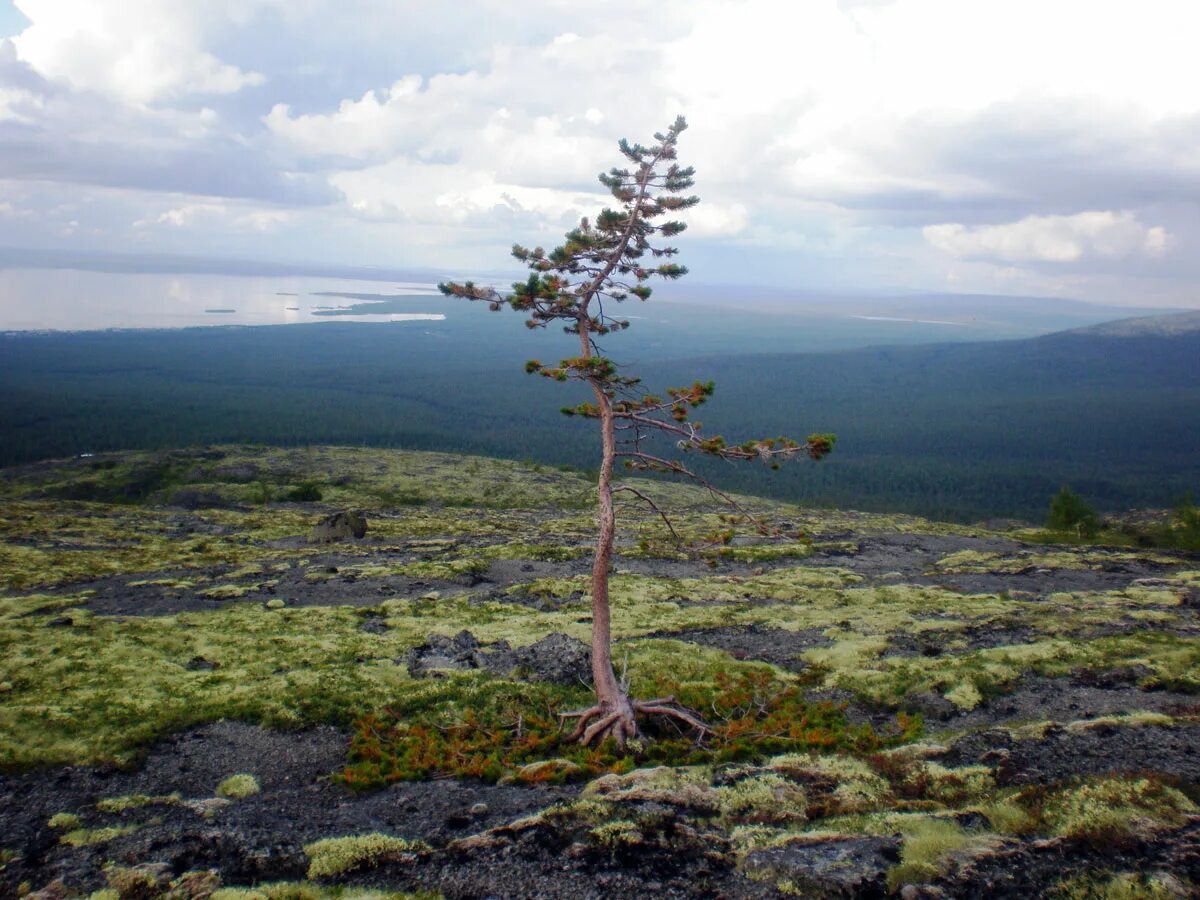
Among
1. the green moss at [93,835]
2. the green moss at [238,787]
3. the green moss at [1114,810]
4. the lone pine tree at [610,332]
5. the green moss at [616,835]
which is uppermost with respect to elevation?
the lone pine tree at [610,332]

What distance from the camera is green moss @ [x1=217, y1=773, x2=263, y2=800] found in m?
17.1

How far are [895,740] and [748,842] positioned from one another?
7724 millimetres

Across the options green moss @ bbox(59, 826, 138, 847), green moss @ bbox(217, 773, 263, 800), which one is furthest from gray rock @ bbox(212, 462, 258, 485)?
green moss @ bbox(59, 826, 138, 847)

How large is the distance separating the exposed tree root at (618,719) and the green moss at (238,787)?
25.9ft

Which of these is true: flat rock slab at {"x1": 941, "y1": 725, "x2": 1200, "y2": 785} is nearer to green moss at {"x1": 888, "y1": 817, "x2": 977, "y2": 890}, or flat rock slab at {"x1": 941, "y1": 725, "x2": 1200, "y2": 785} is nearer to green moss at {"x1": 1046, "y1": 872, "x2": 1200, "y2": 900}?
green moss at {"x1": 888, "y1": 817, "x2": 977, "y2": 890}

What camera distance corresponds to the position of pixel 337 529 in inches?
2335

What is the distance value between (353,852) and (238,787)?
553 cm

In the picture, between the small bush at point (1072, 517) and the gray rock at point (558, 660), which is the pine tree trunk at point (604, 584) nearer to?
the gray rock at point (558, 660)

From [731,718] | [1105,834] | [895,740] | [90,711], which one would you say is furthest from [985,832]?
[90,711]

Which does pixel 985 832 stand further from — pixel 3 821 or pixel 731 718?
pixel 3 821

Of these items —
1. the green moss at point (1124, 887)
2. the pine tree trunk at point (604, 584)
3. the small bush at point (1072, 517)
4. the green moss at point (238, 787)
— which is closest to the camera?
the green moss at point (1124, 887)

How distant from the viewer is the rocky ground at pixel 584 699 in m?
12.7

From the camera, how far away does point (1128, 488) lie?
580ft

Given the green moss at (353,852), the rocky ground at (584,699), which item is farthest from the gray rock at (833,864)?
the green moss at (353,852)
